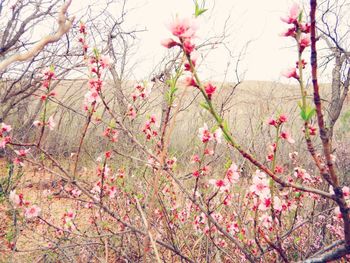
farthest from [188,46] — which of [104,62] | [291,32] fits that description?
[104,62]

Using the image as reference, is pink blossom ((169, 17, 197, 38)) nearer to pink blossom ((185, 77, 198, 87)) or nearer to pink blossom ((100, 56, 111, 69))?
pink blossom ((185, 77, 198, 87))

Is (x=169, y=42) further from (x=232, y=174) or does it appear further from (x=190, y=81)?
(x=232, y=174)

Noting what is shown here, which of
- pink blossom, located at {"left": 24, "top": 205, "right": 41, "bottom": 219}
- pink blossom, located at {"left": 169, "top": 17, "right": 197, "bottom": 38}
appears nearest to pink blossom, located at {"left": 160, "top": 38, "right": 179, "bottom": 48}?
pink blossom, located at {"left": 169, "top": 17, "right": 197, "bottom": 38}

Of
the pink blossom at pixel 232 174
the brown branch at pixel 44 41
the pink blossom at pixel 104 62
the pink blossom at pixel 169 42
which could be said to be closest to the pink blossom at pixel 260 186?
the pink blossom at pixel 232 174

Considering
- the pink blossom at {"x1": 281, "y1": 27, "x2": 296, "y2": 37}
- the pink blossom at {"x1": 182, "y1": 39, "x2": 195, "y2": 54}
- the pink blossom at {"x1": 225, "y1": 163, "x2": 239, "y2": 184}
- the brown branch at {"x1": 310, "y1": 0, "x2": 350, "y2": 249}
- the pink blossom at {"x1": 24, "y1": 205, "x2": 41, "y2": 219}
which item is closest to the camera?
the brown branch at {"x1": 310, "y1": 0, "x2": 350, "y2": 249}

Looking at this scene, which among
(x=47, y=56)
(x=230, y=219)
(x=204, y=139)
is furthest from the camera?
(x=47, y=56)

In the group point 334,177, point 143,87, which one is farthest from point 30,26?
point 334,177

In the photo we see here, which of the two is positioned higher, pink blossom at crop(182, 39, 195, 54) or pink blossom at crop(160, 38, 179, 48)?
pink blossom at crop(160, 38, 179, 48)

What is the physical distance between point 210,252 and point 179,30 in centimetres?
233

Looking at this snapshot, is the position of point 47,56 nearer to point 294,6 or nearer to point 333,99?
point 294,6

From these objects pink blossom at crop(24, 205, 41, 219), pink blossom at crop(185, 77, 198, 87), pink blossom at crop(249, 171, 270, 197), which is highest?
pink blossom at crop(185, 77, 198, 87)

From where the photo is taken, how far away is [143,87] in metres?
2.65

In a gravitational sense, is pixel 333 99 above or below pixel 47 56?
above

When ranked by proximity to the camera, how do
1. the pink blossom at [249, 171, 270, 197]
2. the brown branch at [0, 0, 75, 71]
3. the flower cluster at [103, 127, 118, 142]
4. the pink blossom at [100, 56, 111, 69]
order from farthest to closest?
the flower cluster at [103, 127, 118, 142] → the pink blossom at [100, 56, 111, 69] → the pink blossom at [249, 171, 270, 197] → the brown branch at [0, 0, 75, 71]
